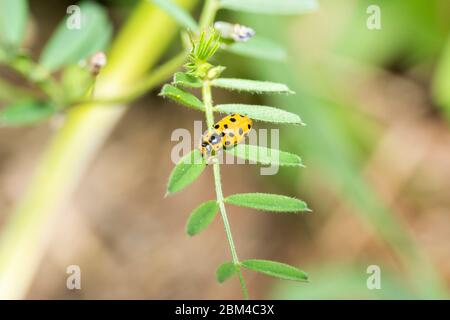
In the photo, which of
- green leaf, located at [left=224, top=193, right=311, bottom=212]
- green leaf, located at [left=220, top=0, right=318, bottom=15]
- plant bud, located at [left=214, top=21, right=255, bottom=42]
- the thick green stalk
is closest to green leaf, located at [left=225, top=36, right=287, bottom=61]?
green leaf, located at [left=220, top=0, right=318, bottom=15]

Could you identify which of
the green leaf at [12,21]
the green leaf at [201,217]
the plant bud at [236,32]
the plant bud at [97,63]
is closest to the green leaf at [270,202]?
the green leaf at [201,217]

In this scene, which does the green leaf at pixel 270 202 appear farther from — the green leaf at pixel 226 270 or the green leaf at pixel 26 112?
the green leaf at pixel 26 112

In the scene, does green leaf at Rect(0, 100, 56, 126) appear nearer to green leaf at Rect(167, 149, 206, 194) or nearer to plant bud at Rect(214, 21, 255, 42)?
plant bud at Rect(214, 21, 255, 42)

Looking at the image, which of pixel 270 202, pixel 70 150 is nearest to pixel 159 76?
pixel 270 202

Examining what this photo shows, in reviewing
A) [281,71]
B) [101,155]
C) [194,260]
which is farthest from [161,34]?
[194,260]

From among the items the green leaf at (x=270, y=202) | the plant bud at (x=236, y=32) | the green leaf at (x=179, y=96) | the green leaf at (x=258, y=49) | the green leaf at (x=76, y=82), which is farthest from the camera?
the green leaf at (x=76, y=82)

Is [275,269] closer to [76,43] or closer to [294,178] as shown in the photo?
[76,43]

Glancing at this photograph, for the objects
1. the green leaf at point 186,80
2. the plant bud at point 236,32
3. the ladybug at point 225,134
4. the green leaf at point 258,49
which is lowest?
the ladybug at point 225,134
